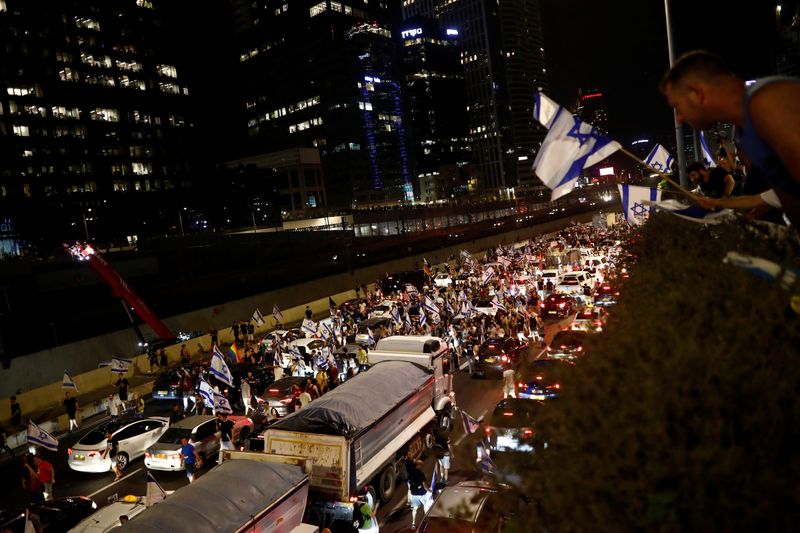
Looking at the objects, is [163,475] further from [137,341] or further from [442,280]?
[442,280]

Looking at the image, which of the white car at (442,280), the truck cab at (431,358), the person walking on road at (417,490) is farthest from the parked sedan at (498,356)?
the white car at (442,280)

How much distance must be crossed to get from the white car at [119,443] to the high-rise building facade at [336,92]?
4958 inches

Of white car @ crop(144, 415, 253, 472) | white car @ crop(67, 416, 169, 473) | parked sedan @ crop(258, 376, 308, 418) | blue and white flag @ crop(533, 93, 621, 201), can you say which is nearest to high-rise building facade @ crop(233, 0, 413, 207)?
parked sedan @ crop(258, 376, 308, 418)

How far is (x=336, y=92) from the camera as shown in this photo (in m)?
140

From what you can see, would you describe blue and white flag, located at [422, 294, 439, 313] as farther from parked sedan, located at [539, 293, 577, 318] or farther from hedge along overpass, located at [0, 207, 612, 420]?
hedge along overpass, located at [0, 207, 612, 420]

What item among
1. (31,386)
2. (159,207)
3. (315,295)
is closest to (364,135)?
(159,207)

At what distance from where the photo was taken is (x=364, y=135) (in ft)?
468

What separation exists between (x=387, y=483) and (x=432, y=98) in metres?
186

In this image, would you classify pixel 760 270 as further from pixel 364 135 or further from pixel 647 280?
pixel 364 135

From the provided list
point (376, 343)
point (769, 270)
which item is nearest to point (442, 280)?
point (376, 343)

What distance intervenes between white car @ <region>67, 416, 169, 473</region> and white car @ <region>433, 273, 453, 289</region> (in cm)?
2361

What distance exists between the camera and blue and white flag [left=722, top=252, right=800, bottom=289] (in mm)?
3061

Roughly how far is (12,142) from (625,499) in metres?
98.6

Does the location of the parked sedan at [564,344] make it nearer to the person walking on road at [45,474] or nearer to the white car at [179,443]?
the white car at [179,443]
